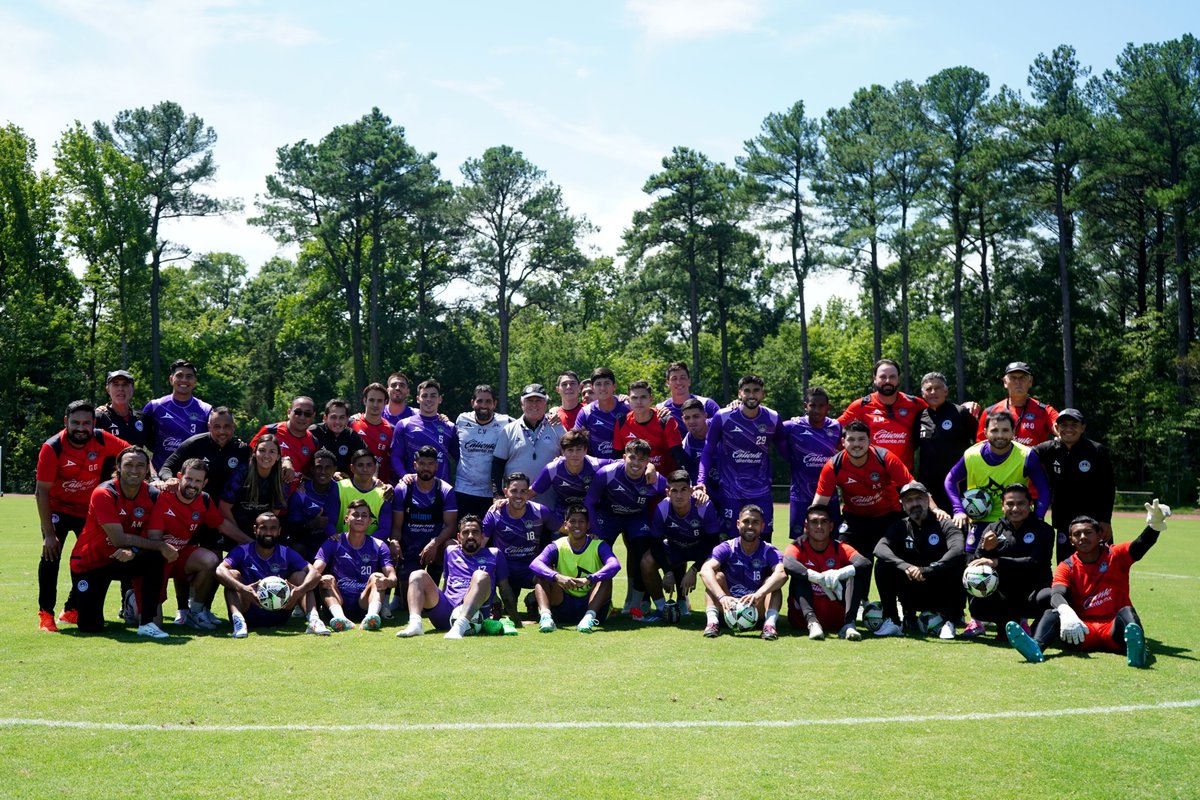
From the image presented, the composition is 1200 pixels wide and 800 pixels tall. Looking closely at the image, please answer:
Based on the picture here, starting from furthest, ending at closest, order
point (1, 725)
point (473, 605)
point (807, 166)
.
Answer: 1. point (807, 166)
2. point (473, 605)
3. point (1, 725)

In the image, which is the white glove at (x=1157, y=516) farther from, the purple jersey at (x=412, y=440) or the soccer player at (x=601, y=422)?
the purple jersey at (x=412, y=440)

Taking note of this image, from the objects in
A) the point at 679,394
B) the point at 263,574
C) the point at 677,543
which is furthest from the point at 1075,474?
the point at 263,574

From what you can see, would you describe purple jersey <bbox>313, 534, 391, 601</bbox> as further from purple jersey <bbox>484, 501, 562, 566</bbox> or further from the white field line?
the white field line

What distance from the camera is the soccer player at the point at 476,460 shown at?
11039mm

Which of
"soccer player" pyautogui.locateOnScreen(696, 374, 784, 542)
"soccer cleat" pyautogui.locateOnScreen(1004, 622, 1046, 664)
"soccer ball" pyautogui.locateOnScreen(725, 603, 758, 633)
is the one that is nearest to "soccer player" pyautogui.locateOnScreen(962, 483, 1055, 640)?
"soccer cleat" pyautogui.locateOnScreen(1004, 622, 1046, 664)

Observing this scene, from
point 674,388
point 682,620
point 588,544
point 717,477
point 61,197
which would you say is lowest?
point 682,620

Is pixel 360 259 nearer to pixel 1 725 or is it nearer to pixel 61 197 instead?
pixel 61 197

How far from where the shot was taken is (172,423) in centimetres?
1055

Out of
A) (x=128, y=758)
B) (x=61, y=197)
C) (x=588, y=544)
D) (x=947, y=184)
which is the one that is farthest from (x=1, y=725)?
(x=61, y=197)

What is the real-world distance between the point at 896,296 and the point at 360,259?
26.6 m

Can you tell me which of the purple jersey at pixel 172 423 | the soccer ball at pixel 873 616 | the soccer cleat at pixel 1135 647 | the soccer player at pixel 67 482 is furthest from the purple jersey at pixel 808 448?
the soccer player at pixel 67 482

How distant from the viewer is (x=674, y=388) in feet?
36.3

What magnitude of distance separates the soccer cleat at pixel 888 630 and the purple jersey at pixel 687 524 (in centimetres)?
190

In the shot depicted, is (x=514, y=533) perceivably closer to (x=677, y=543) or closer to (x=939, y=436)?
(x=677, y=543)
